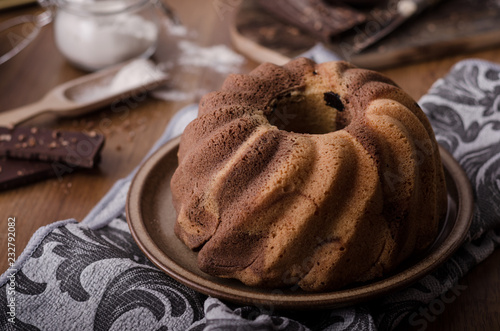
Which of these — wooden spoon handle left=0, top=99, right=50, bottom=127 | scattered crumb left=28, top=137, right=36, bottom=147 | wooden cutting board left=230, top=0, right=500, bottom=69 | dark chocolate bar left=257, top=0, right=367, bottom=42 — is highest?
scattered crumb left=28, top=137, right=36, bottom=147

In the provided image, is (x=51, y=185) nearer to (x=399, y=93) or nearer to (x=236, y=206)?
(x=236, y=206)

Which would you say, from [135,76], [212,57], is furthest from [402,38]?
[135,76]

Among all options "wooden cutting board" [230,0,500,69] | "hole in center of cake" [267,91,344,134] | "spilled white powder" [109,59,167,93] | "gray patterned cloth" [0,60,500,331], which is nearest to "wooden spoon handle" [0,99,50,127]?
"spilled white powder" [109,59,167,93]

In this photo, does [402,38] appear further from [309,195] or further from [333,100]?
[309,195]

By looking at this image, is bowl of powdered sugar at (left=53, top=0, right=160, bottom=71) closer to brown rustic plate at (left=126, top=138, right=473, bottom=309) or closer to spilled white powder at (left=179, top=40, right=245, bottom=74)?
spilled white powder at (left=179, top=40, right=245, bottom=74)

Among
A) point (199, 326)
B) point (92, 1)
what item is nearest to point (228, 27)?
point (92, 1)
